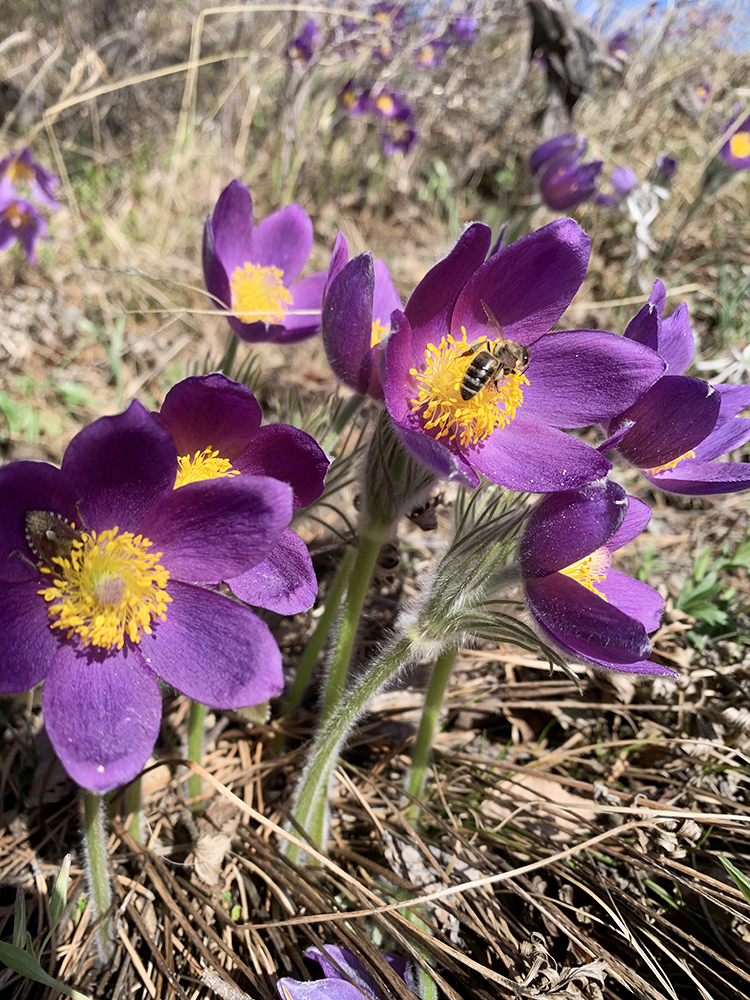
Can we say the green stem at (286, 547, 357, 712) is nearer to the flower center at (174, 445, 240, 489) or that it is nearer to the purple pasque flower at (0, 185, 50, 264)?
the flower center at (174, 445, 240, 489)

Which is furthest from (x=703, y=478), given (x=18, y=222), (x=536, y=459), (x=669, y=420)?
(x=18, y=222)

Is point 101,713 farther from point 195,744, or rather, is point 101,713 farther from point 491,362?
point 491,362

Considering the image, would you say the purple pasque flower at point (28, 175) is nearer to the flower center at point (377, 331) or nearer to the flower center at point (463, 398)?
the flower center at point (377, 331)

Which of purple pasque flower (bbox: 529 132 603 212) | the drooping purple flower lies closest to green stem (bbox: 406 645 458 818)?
purple pasque flower (bbox: 529 132 603 212)

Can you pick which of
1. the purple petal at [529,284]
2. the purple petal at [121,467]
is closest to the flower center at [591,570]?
the purple petal at [529,284]

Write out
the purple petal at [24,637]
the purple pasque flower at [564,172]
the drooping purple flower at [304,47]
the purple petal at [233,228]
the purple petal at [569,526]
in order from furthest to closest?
the drooping purple flower at [304,47], the purple pasque flower at [564,172], the purple petal at [233,228], the purple petal at [569,526], the purple petal at [24,637]

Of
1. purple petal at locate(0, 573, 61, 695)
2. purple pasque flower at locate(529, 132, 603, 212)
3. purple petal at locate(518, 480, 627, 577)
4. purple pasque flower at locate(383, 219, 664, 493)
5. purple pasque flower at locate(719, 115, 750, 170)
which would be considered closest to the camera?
purple petal at locate(0, 573, 61, 695)

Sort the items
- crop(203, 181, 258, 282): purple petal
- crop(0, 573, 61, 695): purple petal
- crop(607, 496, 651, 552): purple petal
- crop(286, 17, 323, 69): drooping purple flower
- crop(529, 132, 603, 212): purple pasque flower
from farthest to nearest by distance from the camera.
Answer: crop(286, 17, 323, 69): drooping purple flower
crop(529, 132, 603, 212): purple pasque flower
crop(203, 181, 258, 282): purple petal
crop(607, 496, 651, 552): purple petal
crop(0, 573, 61, 695): purple petal
